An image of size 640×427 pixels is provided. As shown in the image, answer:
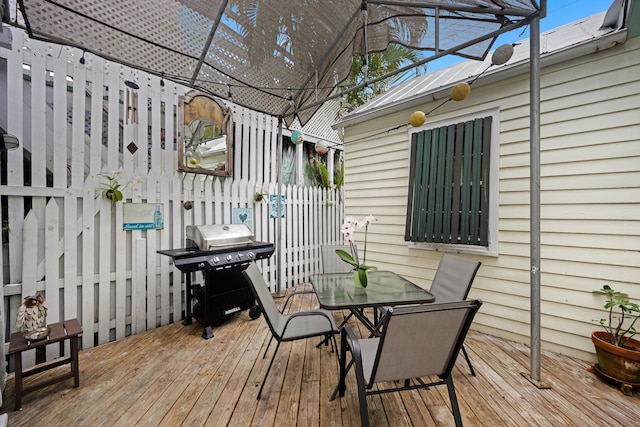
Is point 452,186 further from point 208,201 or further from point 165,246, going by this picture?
point 165,246

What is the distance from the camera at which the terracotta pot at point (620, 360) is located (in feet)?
6.67

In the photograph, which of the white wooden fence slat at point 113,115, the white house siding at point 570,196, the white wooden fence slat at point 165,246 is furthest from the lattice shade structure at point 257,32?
the white wooden fence slat at point 165,246

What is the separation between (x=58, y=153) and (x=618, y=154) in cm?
522

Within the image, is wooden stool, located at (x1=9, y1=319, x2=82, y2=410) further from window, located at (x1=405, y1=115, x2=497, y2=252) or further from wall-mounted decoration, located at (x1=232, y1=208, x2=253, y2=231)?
window, located at (x1=405, y1=115, x2=497, y2=252)

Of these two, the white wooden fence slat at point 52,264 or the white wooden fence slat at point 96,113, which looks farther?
the white wooden fence slat at point 96,113

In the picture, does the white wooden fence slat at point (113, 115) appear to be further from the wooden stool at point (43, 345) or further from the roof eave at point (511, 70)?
the roof eave at point (511, 70)

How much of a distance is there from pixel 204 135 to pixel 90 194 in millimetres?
1526

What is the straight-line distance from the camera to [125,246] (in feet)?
9.67

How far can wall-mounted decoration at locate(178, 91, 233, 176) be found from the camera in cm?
341

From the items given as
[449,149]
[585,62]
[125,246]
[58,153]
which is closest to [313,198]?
[449,149]

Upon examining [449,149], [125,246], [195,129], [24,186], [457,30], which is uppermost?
[457,30]

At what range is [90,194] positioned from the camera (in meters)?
2.70

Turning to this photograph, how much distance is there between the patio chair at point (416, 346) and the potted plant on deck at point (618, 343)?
1.63 m

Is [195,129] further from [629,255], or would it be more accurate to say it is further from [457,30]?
[629,255]
